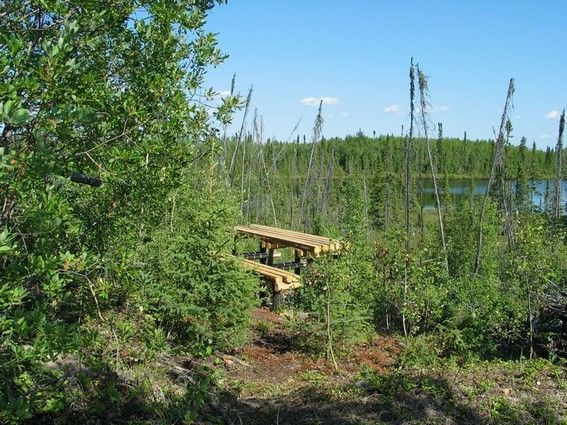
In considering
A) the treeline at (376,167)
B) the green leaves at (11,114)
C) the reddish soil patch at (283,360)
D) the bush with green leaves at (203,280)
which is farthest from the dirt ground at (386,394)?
the treeline at (376,167)

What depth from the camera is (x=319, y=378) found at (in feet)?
22.4

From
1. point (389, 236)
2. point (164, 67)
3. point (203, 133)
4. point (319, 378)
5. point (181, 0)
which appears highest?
point (181, 0)

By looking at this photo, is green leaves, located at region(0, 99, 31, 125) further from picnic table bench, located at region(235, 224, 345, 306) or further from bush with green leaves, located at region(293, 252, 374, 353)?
picnic table bench, located at region(235, 224, 345, 306)

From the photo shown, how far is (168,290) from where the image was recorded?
21.4 feet

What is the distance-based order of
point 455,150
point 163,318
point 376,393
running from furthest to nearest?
point 455,150, point 163,318, point 376,393

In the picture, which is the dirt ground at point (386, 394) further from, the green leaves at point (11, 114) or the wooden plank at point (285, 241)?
the green leaves at point (11, 114)

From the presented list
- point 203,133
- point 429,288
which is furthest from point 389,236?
point 203,133

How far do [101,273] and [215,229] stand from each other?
6.56 feet

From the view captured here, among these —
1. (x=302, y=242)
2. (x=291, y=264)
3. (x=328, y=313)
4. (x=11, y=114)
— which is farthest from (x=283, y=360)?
(x=11, y=114)

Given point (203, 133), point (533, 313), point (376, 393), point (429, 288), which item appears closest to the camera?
point (203, 133)

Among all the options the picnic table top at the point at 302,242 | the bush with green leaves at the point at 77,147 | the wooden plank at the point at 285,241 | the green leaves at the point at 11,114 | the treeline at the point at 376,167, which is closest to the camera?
the green leaves at the point at 11,114

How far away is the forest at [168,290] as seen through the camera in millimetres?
2824

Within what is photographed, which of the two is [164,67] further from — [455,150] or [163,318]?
[455,150]

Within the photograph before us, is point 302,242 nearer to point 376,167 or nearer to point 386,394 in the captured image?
point 386,394
